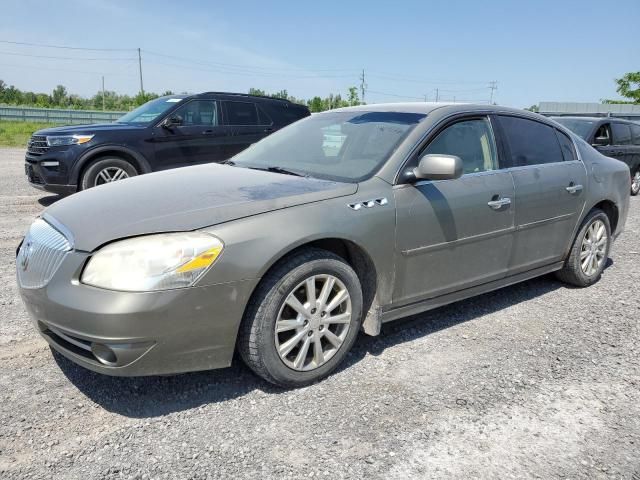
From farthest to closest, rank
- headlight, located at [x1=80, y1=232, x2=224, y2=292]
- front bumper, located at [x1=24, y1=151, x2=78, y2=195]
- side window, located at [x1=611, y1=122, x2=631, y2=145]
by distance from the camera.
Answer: side window, located at [x1=611, y1=122, x2=631, y2=145]
front bumper, located at [x1=24, y1=151, x2=78, y2=195]
headlight, located at [x1=80, y1=232, x2=224, y2=292]

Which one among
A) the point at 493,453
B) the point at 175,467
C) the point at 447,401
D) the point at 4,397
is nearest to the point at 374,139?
the point at 447,401

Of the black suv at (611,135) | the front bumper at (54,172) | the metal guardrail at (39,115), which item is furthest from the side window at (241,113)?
the metal guardrail at (39,115)

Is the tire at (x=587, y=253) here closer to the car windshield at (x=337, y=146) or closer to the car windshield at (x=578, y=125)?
the car windshield at (x=337, y=146)

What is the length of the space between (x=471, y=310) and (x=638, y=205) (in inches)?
301

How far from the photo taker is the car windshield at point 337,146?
11.3ft

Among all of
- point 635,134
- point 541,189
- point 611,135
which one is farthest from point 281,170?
point 635,134

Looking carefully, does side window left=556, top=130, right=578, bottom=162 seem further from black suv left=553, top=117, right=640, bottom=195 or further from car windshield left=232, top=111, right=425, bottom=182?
black suv left=553, top=117, right=640, bottom=195

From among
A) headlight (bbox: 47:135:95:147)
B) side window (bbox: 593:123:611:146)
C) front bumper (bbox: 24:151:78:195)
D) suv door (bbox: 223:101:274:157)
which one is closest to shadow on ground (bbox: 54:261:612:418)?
front bumper (bbox: 24:151:78:195)

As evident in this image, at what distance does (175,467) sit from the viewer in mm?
2311

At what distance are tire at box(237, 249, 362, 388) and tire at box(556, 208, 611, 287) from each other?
96.8 inches

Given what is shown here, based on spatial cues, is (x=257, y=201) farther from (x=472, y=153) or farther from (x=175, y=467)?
(x=472, y=153)

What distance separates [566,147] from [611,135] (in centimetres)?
670

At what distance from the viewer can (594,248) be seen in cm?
487

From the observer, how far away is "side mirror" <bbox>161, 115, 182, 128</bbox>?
831 cm
